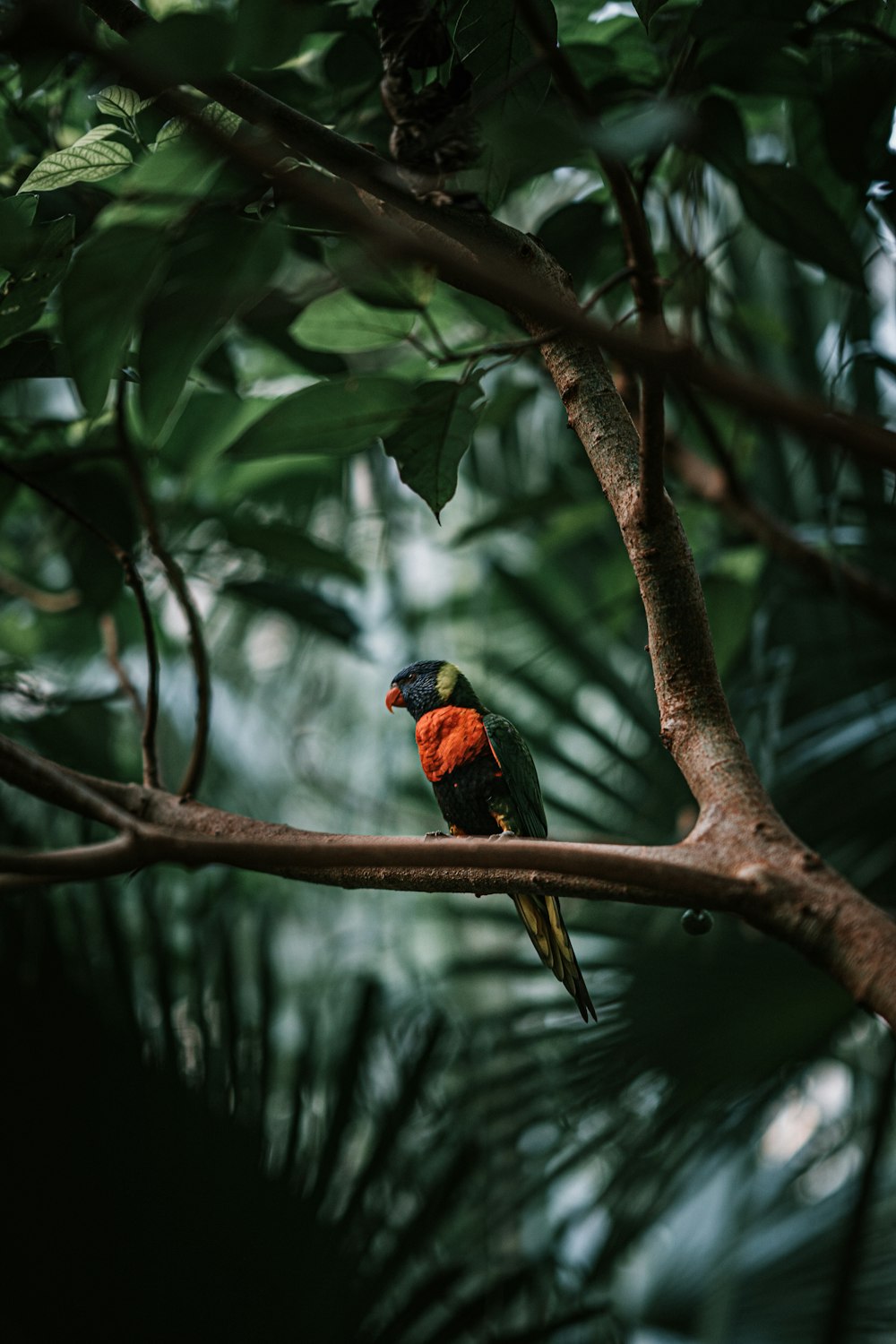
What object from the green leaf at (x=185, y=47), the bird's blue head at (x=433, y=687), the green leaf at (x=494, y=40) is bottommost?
the green leaf at (x=185, y=47)

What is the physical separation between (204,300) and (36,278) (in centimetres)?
17

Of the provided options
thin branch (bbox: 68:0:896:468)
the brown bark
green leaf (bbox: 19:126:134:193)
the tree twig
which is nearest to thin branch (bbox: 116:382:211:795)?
the brown bark

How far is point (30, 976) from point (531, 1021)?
0.73 metres

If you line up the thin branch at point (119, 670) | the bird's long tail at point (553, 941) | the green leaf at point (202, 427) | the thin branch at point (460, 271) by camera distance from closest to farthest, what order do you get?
1. the thin branch at point (460, 271)
2. the bird's long tail at point (553, 941)
3. the thin branch at point (119, 670)
4. the green leaf at point (202, 427)

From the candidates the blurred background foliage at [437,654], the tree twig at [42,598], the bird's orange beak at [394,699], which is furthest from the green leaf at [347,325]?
the tree twig at [42,598]

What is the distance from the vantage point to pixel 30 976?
106 cm

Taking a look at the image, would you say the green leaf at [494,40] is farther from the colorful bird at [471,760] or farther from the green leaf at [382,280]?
the colorful bird at [471,760]

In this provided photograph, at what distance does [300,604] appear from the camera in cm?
102

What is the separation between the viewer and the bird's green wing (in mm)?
759

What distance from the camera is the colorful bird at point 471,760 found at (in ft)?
2.51

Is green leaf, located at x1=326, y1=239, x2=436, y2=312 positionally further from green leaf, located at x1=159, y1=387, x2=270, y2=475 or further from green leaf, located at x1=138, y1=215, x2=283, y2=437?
A: green leaf, located at x1=159, y1=387, x2=270, y2=475

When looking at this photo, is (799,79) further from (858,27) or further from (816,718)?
(816,718)

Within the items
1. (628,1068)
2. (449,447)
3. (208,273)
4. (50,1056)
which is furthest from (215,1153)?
(208,273)

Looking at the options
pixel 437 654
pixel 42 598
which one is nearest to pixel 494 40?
pixel 42 598
